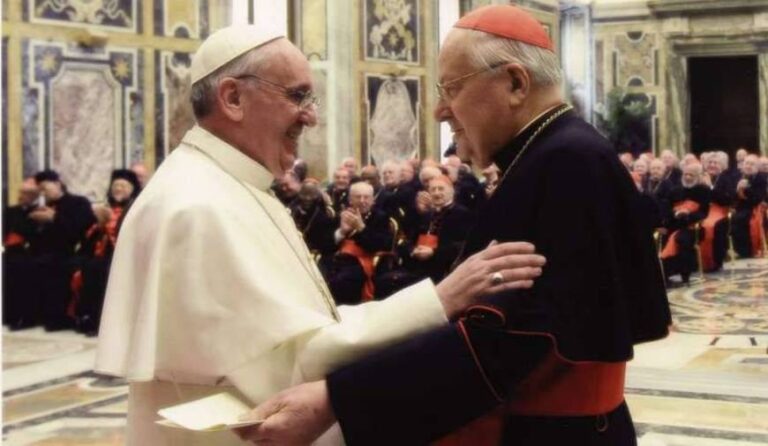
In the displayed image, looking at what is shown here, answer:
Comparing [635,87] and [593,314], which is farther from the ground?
[635,87]

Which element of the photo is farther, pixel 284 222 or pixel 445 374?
pixel 284 222

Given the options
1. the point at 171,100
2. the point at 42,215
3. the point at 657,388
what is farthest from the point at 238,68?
the point at 171,100

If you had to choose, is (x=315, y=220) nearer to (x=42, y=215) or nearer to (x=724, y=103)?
(x=42, y=215)

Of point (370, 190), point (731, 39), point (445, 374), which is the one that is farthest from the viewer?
point (731, 39)

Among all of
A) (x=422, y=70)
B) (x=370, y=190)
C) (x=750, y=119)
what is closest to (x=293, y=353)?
(x=370, y=190)

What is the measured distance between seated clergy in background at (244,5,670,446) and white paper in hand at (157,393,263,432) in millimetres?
56

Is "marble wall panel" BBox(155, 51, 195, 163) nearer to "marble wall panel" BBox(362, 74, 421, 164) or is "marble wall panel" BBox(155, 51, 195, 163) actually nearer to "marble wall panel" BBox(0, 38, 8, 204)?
"marble wall panel" BBox(0, 38, 8, 204)

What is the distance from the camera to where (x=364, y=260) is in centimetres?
1014

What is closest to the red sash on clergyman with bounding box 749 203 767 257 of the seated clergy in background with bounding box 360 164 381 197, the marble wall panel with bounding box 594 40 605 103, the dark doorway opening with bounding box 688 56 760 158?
the seated clergy in background with bounding box 360 164 381 197

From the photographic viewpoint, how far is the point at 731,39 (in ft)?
69.8

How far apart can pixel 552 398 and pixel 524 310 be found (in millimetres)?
213

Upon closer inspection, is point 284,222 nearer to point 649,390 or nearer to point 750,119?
point 649,390

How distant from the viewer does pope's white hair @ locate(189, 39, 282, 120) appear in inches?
91.7

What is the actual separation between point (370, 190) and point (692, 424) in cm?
480
